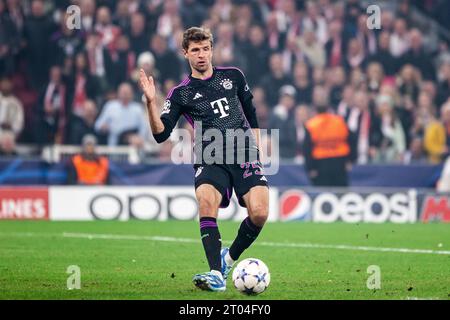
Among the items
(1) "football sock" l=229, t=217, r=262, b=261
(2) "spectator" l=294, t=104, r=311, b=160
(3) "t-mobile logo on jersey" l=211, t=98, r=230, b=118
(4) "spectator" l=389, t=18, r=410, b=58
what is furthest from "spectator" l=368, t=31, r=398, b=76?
(1) "football sock" l=229, t=217, r=262, b=261

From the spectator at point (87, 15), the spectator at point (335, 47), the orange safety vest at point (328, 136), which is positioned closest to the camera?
the orange safety vest at point (328, 136)

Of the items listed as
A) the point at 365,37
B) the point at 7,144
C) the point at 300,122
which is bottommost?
the point at 7,144

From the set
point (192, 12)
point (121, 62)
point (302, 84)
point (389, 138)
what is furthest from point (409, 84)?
point (121, 62)

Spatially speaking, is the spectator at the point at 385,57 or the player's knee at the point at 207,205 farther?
the spectator at the point at 385,57

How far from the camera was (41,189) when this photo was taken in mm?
18250

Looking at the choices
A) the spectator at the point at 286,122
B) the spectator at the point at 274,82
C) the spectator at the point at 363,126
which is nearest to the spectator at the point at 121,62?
the spectator at the point at 274,82

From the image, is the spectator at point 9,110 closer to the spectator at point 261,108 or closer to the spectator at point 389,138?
the spectator at point 261,108

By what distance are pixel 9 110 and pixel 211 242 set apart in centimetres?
1151

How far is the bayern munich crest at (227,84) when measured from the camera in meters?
9.63

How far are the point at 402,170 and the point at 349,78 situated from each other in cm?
306

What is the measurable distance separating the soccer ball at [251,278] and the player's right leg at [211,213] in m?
0.18

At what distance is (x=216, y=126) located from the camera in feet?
31.1

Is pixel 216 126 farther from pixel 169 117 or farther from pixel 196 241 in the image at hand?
pixel 196 241

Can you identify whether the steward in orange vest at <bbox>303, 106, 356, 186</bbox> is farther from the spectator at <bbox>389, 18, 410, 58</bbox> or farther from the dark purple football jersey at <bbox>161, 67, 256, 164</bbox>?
the dark purple football jersey at <bbox>161, 67, 256, 164</bbox>
